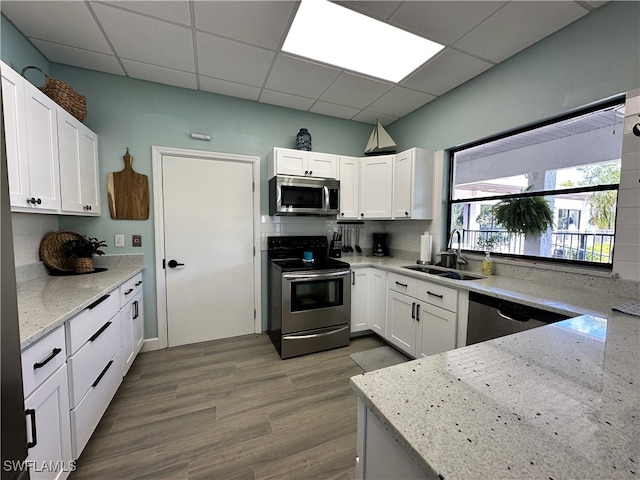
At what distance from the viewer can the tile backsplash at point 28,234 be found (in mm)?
1748

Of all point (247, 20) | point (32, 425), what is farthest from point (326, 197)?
point (32, 425)

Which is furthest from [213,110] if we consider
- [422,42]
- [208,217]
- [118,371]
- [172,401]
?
[172,401]

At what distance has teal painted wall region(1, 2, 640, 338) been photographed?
1.69 m

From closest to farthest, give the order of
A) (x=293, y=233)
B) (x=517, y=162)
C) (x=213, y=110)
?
(x=517, y=162), (x=213, y=110), (x=293, y=233)

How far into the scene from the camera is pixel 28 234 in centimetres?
186

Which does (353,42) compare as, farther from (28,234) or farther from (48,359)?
(28,234)

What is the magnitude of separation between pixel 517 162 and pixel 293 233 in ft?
7.83

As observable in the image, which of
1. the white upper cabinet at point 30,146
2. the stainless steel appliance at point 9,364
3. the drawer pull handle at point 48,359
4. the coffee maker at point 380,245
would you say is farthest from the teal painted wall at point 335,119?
the stainless steel appliance at point 9,364

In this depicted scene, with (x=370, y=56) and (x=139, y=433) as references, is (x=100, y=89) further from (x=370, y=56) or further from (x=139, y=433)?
(x=139, y=433)

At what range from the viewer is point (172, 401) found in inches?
75.6

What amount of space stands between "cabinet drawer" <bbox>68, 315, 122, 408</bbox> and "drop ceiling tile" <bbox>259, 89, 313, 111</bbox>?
2.52m

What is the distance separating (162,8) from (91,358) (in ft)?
7.39

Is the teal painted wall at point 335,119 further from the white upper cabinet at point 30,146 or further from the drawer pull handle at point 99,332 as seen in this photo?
the drawer pull handle at point 99,332

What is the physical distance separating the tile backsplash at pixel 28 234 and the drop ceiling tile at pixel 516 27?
137 inches
